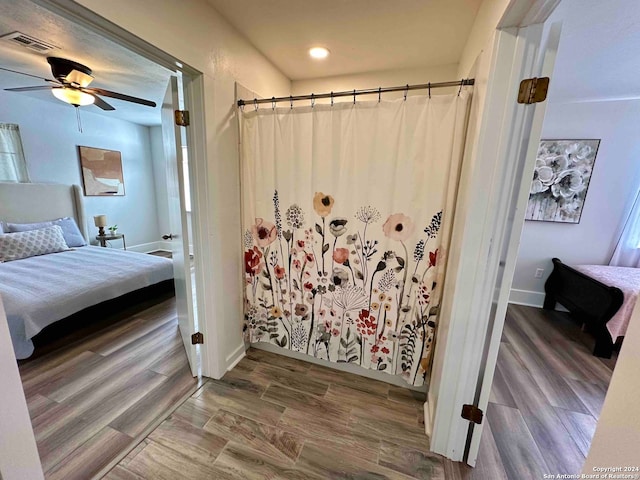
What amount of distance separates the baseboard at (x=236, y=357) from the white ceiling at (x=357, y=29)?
231 cm

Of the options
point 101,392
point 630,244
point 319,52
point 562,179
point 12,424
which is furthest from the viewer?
point 562,179

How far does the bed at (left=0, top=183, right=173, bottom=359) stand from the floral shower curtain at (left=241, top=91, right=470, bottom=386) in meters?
1.54

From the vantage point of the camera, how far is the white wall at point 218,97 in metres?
1.24

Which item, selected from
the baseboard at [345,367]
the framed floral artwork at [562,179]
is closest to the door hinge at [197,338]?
the baseboard at [345,367]

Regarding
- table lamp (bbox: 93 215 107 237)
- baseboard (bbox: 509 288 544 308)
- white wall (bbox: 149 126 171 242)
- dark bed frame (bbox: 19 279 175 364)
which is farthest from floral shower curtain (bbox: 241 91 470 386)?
white wall (bbox: 149 126 171 242)

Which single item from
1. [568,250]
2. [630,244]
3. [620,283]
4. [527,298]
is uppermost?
[630,244]

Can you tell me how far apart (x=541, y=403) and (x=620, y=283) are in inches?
57.9

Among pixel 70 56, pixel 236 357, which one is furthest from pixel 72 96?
pixel 236 357

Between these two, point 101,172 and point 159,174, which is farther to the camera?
point 159,174

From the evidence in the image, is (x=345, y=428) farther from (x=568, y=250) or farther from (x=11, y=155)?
(x=11, y=155)

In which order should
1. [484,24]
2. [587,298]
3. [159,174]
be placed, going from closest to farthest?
[484,24]
[587,298]
[159,174]

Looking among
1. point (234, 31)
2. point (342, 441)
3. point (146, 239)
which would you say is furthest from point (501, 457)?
point (146, 239)

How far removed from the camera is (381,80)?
2348mm

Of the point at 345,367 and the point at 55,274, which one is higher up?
the point at 55,274
